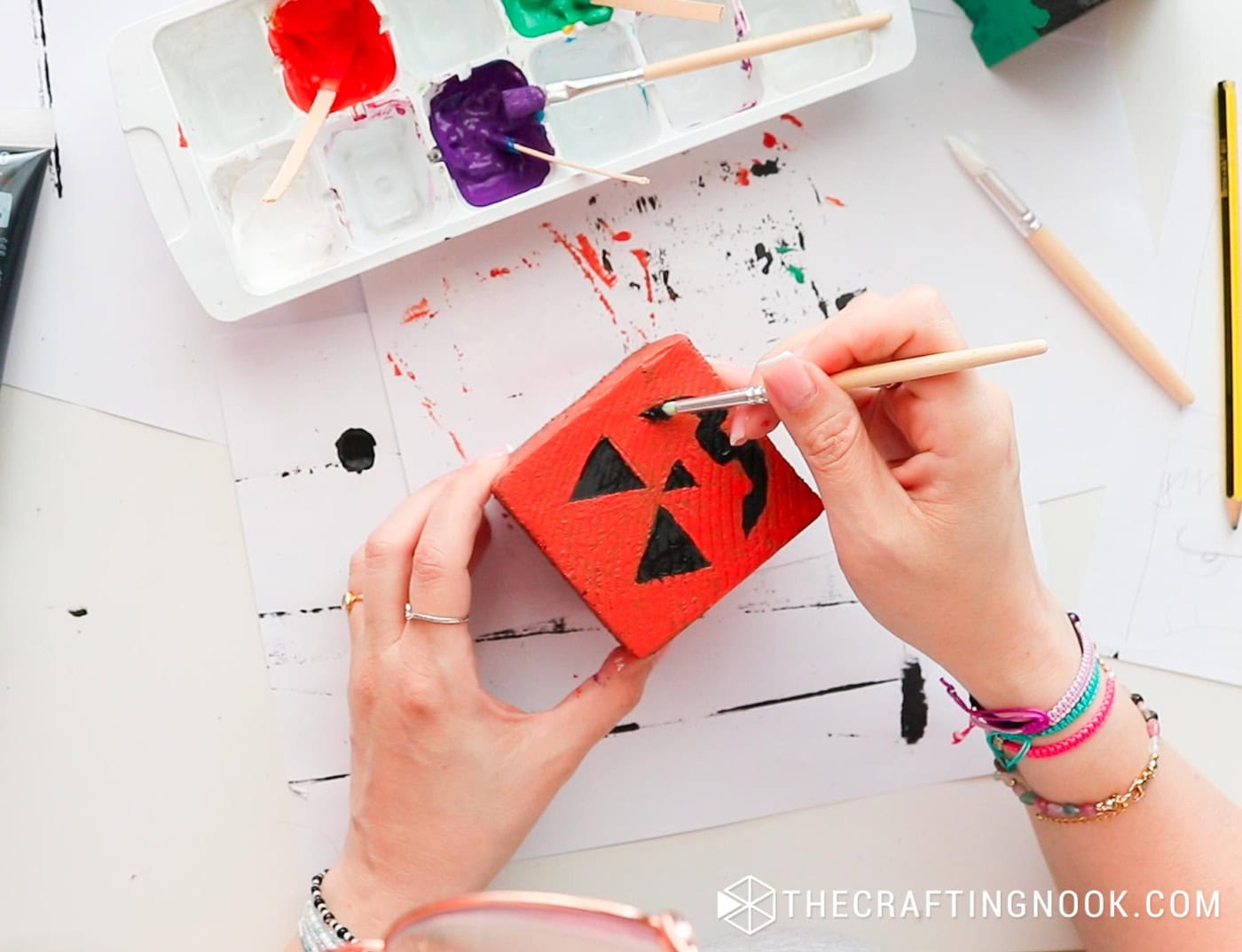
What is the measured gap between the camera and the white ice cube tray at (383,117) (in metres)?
0.91

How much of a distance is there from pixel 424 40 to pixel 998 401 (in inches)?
24.1

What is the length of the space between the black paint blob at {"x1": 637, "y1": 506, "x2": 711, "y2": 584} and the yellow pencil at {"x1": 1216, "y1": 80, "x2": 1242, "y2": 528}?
590 mm

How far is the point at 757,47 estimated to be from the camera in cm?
91

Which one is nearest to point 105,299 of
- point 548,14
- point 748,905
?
point 548,14

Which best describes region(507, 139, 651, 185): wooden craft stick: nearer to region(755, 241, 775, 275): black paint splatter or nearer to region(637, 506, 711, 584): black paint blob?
region(755, 241, 775, 275): black paint splatter

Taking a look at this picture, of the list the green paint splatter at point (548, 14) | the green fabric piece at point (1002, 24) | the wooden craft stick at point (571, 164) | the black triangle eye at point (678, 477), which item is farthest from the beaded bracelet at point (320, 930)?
the green fabric piece at point (1002, 24)

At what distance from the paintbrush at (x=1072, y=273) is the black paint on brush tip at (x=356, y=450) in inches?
25.5

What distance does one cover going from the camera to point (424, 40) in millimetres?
958

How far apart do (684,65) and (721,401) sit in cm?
31

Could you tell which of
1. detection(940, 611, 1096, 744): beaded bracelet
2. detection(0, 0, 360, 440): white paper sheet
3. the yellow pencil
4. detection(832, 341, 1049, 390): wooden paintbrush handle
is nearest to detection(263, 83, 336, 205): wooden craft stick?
detection(0, 0, 360, 440): white paper sheet

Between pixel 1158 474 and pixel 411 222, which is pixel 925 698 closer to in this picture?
pixel 1158 474

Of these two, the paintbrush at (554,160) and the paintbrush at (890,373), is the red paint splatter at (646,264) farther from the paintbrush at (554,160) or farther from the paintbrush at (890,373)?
the paintbrush at (890,373)

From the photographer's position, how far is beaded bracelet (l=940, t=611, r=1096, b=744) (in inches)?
33.7

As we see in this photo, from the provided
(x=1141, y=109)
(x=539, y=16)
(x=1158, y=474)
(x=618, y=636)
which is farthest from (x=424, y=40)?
(x=1158, y=474)
